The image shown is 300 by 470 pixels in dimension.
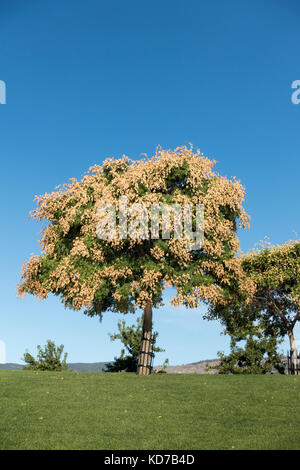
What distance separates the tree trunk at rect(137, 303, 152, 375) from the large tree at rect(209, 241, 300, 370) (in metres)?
6.06

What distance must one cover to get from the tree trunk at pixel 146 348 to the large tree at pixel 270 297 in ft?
19.9

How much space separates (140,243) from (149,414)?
12.2 meters

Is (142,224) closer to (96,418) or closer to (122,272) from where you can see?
(122,272)

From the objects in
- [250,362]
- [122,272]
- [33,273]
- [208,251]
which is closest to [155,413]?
[122,272]

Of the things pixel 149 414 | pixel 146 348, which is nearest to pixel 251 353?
pixel 146 348

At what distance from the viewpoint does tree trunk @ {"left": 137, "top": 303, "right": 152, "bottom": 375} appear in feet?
87.7

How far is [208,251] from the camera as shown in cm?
2606

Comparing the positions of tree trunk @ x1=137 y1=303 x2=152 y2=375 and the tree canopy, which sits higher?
the tree canopy

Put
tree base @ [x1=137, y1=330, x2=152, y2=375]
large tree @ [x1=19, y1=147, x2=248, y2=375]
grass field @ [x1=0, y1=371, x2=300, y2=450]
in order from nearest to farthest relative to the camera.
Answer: grass field @ [x1=0, y1=371, x2=300, y2=450] → large tree @ [x1=19, y1=147, x2=248, y2=375] → tree base @ [x1=137, y1=330, x2=152, y2=375]

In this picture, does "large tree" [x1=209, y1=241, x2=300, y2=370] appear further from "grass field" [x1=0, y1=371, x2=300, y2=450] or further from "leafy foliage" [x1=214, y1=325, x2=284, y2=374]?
"grass field" [x1=0, y1=371, x2=300, y2=450]

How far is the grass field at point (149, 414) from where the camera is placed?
11609 millimetres

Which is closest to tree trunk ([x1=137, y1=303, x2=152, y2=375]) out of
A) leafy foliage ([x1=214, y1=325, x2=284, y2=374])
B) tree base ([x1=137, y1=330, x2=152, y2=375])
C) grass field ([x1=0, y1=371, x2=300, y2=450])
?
tree base ([x1=137, y1=330, x2=152, y2=375])

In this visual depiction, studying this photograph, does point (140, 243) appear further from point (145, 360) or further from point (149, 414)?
point (149, 414)
